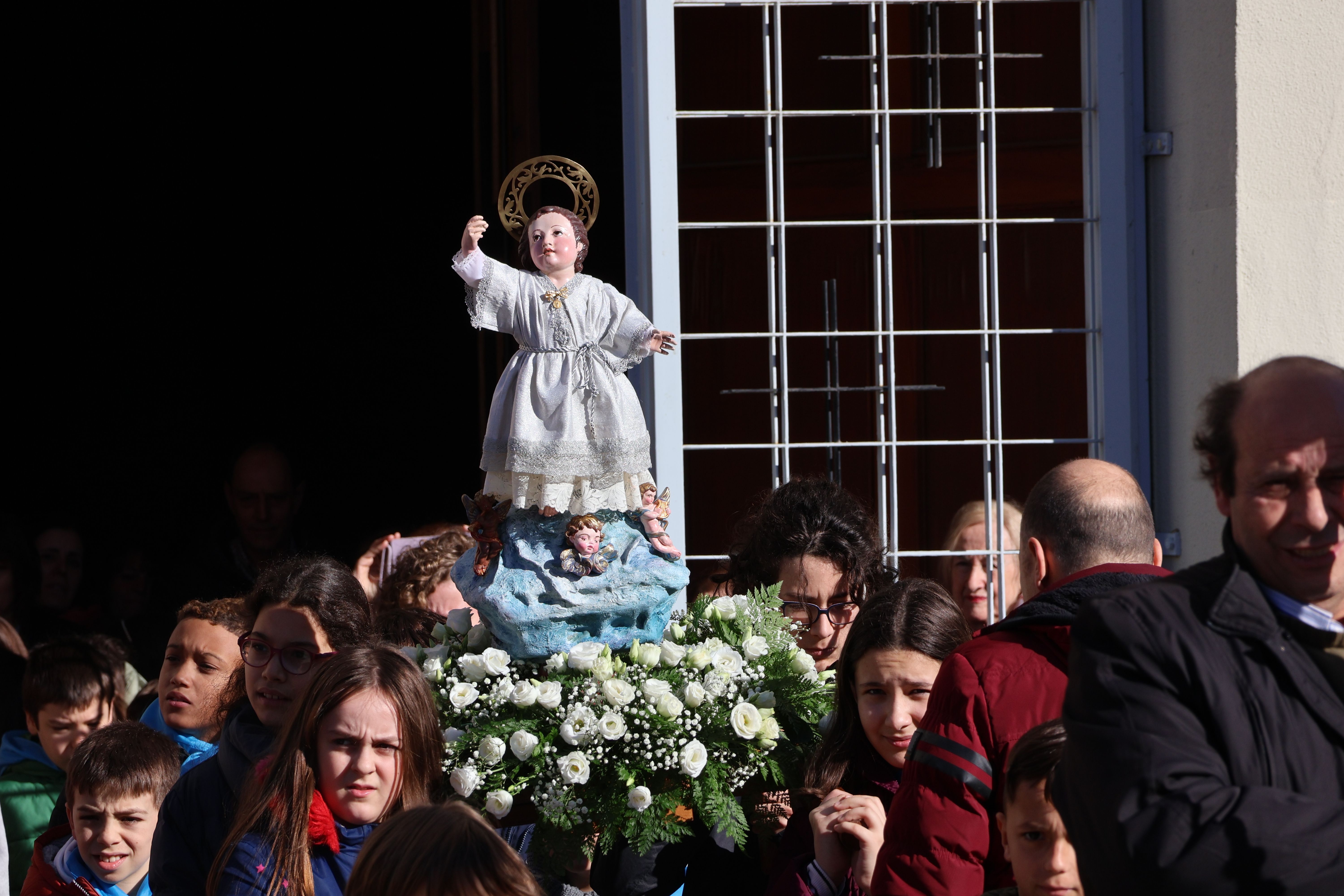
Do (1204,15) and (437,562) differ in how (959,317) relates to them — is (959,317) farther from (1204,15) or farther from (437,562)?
(437,562)

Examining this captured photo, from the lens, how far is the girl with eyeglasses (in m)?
2.62

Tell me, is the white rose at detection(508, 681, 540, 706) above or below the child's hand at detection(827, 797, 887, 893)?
above

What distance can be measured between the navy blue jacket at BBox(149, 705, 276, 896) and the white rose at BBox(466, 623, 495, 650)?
1.37 feet

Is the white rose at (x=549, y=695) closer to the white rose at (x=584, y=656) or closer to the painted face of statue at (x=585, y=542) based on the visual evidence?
the white rose at (x=584, y=656)

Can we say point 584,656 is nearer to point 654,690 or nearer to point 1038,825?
point 654,690

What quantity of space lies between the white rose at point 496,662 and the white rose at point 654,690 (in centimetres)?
28

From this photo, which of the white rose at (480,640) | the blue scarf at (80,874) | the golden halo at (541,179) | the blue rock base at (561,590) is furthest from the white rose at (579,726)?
the blue scarf at (80,874)

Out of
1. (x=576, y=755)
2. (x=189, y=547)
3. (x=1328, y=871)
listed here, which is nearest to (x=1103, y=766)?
(x=1328, y=871)

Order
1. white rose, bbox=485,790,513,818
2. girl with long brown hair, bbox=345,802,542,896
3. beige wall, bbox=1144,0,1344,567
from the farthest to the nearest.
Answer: beige wall, bbox=1144,0,1344,567 < white rose, bbox=485,790,513,818 < girl with long brown hair, bbox=345,802,542,896

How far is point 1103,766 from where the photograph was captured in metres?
1.57

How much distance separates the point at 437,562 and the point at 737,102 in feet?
5.24

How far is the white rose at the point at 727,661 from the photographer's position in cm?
272

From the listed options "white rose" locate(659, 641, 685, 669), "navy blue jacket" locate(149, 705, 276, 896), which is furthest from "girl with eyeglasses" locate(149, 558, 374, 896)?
"white rose" locate(659, 641, 685, 669)

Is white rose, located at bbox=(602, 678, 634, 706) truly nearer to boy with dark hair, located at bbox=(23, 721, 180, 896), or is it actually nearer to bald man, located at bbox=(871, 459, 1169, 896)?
bald man, located at bbox=(871, 459, 1169, 896)
